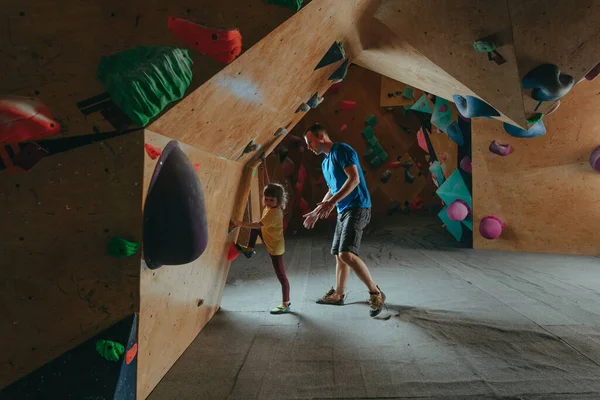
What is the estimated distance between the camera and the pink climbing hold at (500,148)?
4.62 m

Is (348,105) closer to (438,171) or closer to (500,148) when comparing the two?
(438,171)

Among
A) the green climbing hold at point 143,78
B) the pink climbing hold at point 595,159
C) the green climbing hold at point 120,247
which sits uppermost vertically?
the pink climbing hold at point 595,159

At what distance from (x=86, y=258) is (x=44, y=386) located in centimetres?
46

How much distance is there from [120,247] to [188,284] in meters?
0.71

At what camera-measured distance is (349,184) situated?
8.41 ft

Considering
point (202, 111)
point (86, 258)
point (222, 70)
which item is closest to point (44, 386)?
point (86, 258)

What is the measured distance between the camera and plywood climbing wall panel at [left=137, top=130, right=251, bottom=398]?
1.54 metres

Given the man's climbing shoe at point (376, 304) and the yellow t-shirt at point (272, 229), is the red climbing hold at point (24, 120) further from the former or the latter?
the man's climbing shoe at point (376, 304)

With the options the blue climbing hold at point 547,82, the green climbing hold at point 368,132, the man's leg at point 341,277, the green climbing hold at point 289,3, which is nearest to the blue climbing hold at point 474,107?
the blue climbing hold at point 547,82

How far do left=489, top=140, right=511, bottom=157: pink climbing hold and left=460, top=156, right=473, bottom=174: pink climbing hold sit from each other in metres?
0.35

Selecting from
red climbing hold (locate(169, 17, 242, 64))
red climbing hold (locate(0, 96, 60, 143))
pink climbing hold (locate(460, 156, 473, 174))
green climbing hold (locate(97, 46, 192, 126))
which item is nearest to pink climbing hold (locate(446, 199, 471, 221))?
pink climbing hold (locate(460, 156, 473, 174))

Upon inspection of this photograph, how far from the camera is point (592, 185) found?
4336 millimetres

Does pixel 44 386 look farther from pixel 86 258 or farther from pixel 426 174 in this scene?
pixel 426 174

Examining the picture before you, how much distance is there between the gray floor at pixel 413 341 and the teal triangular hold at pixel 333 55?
60.7 inches
